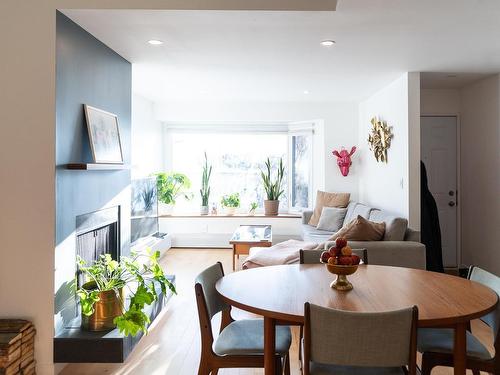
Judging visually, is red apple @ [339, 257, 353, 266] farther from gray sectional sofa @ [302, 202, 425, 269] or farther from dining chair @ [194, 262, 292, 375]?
gray sectional sofa @ [302, 202, 425, 269]

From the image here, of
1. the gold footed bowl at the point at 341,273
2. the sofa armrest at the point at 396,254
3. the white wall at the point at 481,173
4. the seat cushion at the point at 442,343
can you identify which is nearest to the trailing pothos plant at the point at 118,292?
the gold footed bowl at the point at 341,273

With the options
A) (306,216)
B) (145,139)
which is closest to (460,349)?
(306,216)

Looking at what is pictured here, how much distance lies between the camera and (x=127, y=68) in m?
4.03

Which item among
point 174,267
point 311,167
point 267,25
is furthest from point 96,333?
point 311,167

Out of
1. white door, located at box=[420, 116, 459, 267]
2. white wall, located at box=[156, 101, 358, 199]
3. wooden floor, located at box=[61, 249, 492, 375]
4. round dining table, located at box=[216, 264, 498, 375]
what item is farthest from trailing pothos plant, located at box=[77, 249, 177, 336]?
white wall, located at box=[156, 101, 358, 199]

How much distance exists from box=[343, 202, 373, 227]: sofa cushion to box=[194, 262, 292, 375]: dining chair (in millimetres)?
3148

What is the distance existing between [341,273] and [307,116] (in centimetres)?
511

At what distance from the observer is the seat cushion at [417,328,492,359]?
6.48 ft

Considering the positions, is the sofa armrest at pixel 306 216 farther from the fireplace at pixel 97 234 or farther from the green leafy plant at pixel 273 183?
the fireplace at pixel 97 234

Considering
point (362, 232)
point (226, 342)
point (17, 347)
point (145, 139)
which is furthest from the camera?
point (145, 139)

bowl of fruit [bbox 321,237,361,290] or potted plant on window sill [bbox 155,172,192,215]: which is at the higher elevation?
potted plant on window sill [bbox 155,172,192,215]

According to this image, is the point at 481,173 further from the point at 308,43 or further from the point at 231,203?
the point at 231,203

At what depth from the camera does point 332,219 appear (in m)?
6.01

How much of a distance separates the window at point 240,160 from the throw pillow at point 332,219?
46.0 inches
